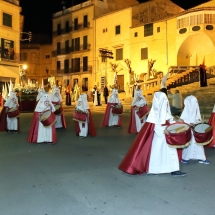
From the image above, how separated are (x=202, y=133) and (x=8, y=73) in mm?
33180

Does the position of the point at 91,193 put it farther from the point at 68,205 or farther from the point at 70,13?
the point at 70,13

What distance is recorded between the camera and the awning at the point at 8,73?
3525 centimetres

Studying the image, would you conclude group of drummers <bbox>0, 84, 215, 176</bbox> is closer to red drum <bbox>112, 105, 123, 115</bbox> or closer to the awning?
red drum <bbox>112, 105, 123, 115</bbox>

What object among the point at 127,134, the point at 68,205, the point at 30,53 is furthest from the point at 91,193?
the point at 30,53

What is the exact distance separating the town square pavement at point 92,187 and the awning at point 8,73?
2949cm

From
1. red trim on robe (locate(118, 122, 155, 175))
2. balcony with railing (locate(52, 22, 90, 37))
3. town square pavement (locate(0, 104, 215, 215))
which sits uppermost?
balcony with railing (locate(52, 22, 90, 37))

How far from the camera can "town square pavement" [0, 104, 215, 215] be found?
4.12m

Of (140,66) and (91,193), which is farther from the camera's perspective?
(140,66)

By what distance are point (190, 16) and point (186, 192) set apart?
29299 millimetres

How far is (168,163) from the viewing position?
5.60 meters

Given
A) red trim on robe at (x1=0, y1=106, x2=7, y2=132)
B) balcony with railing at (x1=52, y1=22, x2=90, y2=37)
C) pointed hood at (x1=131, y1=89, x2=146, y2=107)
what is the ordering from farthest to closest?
1. balcony with railing at (x1=52, y1=22, x2=90, y2=37)
2. red trim on robe at (x1=0, y1=106, x2=7, y2=132)
3. pointed hood at (x1=131, y1=89, x2=146, y2=107)

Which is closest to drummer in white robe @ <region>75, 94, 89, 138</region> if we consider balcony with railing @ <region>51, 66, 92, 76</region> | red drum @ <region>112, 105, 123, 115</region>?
red drum @ <region>112, 105, 123, 115</region>

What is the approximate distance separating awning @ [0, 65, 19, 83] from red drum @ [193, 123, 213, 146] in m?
32.4

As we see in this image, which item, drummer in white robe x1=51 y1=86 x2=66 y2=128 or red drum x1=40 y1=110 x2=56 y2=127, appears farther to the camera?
drummer in white robe x1=51 y1=86 x2=66 y2=128
